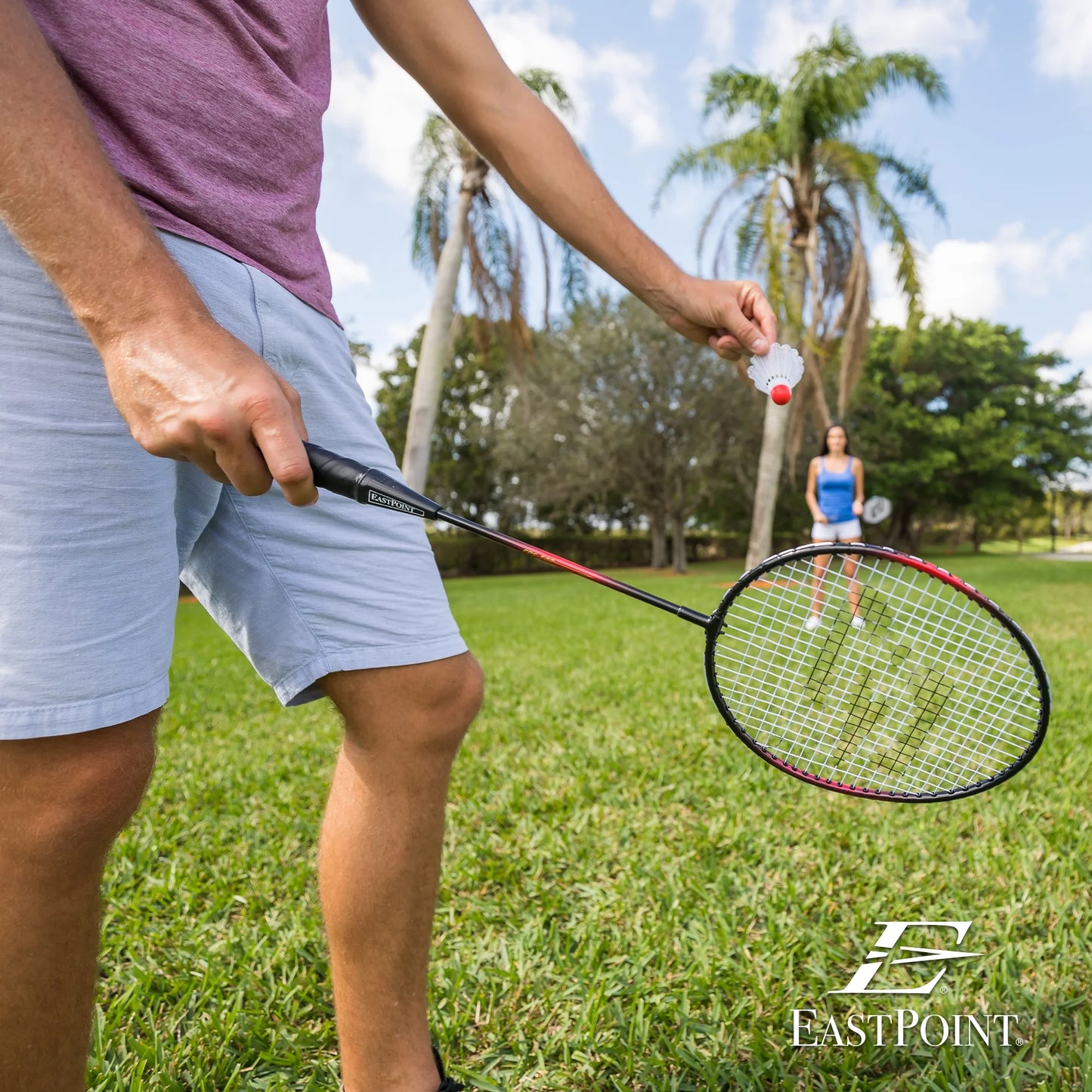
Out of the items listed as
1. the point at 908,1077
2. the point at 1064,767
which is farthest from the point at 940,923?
the point at 1064,767

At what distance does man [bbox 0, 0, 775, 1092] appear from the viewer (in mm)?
812

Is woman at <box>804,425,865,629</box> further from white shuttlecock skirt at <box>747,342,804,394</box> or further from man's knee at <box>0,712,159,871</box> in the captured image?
man's knee at <box>0,712,159,871</box>

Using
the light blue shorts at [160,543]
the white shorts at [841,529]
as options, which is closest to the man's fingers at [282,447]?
the light blue shorts at [160,543]

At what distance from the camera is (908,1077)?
1.55 metres

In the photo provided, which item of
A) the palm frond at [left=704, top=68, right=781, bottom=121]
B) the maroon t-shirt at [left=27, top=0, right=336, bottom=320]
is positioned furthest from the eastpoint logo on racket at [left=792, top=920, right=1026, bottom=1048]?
the palm frond at [left=704, top=68, right=781, bottom=121]

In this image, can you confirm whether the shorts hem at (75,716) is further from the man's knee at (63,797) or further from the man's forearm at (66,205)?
the man's forearm at (66,205)

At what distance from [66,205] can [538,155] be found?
907mm

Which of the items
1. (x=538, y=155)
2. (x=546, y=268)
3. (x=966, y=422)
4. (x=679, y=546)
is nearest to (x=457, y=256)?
(x=546, y=268)

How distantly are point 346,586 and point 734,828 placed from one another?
1.91 metres

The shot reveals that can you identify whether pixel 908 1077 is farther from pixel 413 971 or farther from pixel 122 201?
pixel 122 201

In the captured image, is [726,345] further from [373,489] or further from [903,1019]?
[903,1019]

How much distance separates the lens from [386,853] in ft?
3.91

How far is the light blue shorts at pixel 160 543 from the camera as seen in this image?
2.89 feet

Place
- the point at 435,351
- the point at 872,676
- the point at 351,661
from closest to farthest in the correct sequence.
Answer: the point at 351,661 < the point at 872,676 < the point at 435,351
